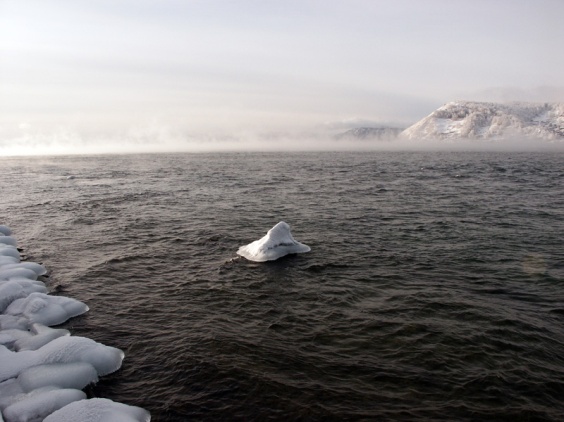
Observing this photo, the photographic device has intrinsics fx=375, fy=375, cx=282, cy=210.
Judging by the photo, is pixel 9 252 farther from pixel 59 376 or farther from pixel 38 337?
pixel 59 376

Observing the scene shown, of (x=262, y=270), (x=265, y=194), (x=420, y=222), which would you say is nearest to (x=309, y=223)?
(x=420, y=222)

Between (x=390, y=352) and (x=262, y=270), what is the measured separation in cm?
911

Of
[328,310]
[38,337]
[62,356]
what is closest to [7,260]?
[38,337]

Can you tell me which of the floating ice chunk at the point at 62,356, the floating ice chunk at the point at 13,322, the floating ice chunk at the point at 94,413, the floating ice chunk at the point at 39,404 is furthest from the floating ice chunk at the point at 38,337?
the floating ice chunk at the point at 94,413

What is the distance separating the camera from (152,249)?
80.2 ft

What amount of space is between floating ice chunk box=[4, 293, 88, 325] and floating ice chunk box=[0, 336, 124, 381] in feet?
9.01

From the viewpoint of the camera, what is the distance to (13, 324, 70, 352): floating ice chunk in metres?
12.5

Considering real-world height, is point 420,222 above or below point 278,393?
above

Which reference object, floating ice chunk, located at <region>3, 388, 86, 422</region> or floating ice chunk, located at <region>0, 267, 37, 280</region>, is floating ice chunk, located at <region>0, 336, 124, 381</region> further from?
floating ice chunk, located at <region>0, 267, 37, 280</region>

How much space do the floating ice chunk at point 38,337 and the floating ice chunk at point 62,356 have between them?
0.79 meters

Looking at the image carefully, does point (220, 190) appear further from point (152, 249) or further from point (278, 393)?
point (278, 393)

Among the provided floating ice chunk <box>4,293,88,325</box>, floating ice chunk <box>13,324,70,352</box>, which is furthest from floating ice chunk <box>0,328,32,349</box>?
floating ice chunk <box>4,293,88,325</box>

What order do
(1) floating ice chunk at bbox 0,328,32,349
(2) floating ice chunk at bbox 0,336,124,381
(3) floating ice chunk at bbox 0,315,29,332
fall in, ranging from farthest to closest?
(3) floating ice chunk at bbox 0,315,29,332
(1) floating ice chunk at bbox 0,328,32,349
(2) floating ice chunk at bbox 0,336,124,381

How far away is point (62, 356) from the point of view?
37.4 ft
